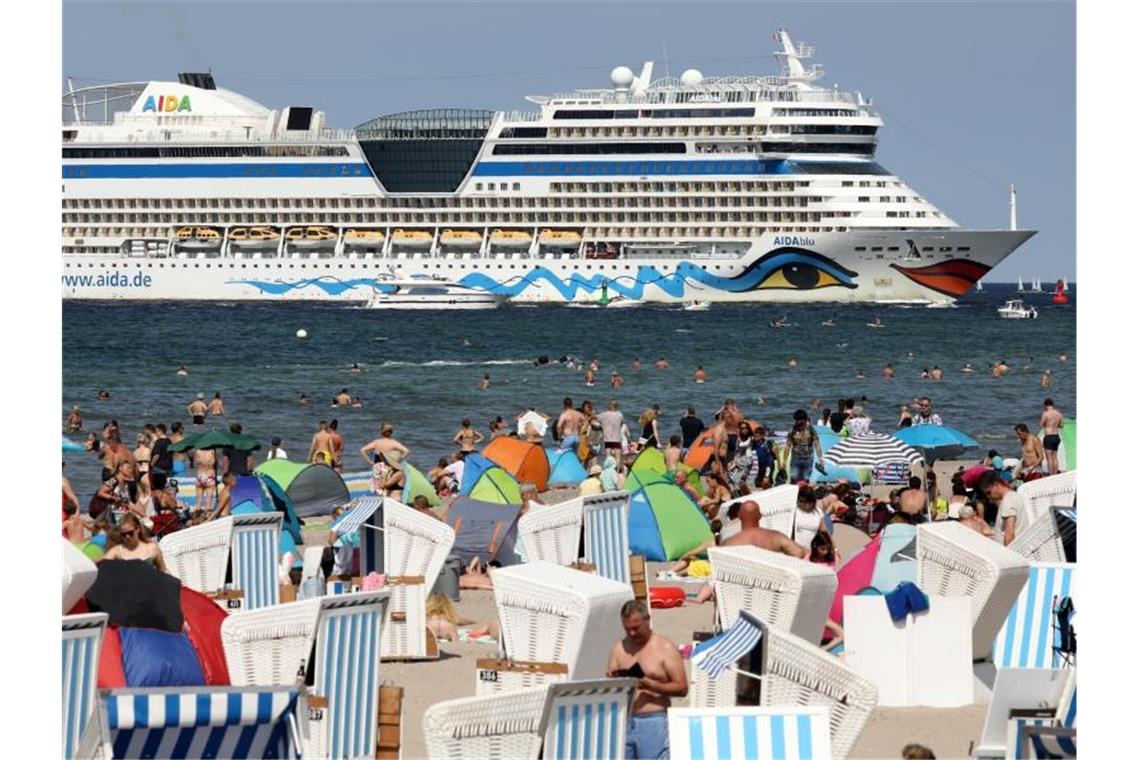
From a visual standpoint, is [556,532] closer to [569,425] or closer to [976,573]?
[976,573]

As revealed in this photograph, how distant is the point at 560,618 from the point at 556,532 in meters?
3.06

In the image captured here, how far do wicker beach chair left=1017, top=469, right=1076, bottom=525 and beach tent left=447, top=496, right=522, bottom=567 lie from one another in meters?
2.96

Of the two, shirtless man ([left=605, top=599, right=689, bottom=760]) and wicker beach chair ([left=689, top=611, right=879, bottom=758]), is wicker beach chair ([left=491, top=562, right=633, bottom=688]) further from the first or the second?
shirtless man ([left=605, top=599, right=689, bottom=760])

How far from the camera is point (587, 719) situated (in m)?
6.61

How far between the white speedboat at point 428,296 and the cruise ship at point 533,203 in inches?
28.4

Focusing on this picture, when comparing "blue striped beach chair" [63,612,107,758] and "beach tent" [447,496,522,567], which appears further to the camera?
"beach tent" [447,496,522,567]

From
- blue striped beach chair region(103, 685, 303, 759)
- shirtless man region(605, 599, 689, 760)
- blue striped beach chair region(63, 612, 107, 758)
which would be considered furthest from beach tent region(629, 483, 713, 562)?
blue striped beach chair region(103, 685, 303, 759)

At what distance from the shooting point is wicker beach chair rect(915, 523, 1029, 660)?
9312 mm

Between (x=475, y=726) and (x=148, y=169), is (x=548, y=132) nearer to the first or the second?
(x=148, y=169)

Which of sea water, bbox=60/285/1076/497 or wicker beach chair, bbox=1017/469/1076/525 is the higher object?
sea water, bbox=60/285/1076/497

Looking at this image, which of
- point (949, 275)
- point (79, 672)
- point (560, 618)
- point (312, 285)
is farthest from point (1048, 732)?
point (312, 285)

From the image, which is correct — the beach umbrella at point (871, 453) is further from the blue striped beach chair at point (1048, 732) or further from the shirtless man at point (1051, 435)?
the blue striped beach chair at point (1048, 732)

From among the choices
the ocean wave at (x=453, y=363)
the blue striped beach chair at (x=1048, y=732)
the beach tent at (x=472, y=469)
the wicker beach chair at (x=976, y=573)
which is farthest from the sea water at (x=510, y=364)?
the blue striped beach chair at (x=1048, y=732)
